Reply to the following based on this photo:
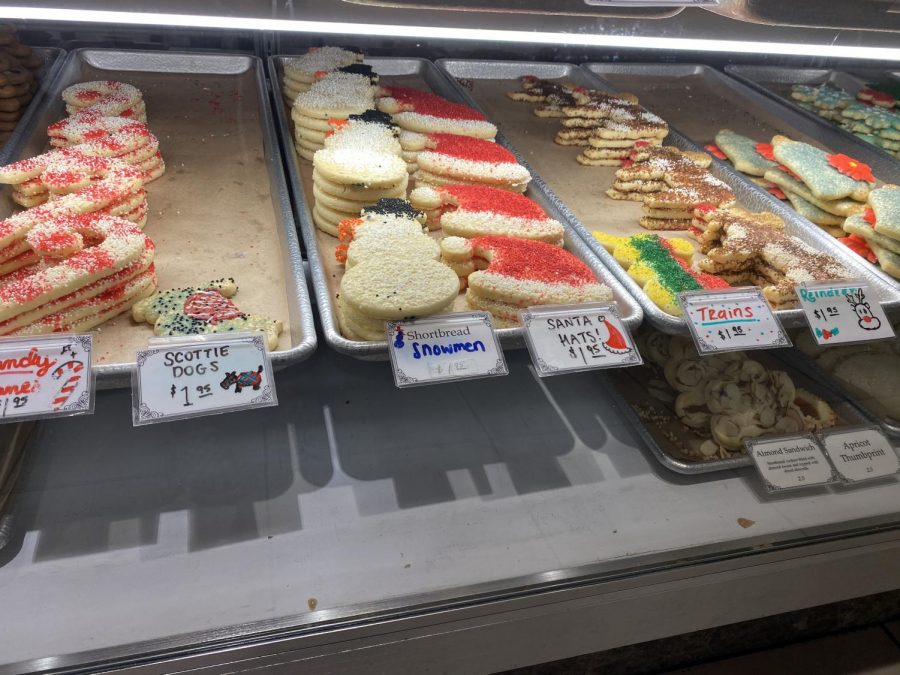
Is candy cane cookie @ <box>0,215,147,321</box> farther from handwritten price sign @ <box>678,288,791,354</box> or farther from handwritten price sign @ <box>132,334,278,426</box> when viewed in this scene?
handwritten price sign @ <box>678,288,791,354</box>

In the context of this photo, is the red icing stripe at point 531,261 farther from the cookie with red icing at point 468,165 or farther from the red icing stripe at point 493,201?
the cookie with red icing at point 468,165

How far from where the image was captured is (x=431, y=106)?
8.05 feet

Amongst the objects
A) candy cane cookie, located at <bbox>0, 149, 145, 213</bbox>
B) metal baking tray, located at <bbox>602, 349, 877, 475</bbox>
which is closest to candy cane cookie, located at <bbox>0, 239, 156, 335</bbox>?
candy cane cookie, located at <bbox>0, 149, 145, 213</bbox>

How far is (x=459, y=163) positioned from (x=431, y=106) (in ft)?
1.44

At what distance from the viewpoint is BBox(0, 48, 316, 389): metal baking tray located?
61.5 inches

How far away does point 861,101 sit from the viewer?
3180mm

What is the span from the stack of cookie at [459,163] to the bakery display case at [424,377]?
0.5 inches

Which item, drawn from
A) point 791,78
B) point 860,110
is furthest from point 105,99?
point 791,78

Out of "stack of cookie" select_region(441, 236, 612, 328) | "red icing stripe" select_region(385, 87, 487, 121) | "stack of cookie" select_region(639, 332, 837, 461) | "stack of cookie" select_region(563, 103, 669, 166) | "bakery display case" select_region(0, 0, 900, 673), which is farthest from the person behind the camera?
"stack of cookie" select_region(563, 103, 669, 166)

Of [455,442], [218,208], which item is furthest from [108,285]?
[455,442]

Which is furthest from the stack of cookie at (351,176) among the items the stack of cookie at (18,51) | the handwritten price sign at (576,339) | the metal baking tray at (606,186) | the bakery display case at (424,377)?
the stack of cookie at (18,51)

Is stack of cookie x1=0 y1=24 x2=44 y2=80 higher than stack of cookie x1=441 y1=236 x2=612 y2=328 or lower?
higher

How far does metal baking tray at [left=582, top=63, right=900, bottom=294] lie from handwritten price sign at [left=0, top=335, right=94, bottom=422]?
2.30 metres

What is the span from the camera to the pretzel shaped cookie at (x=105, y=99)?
2.15 metres
